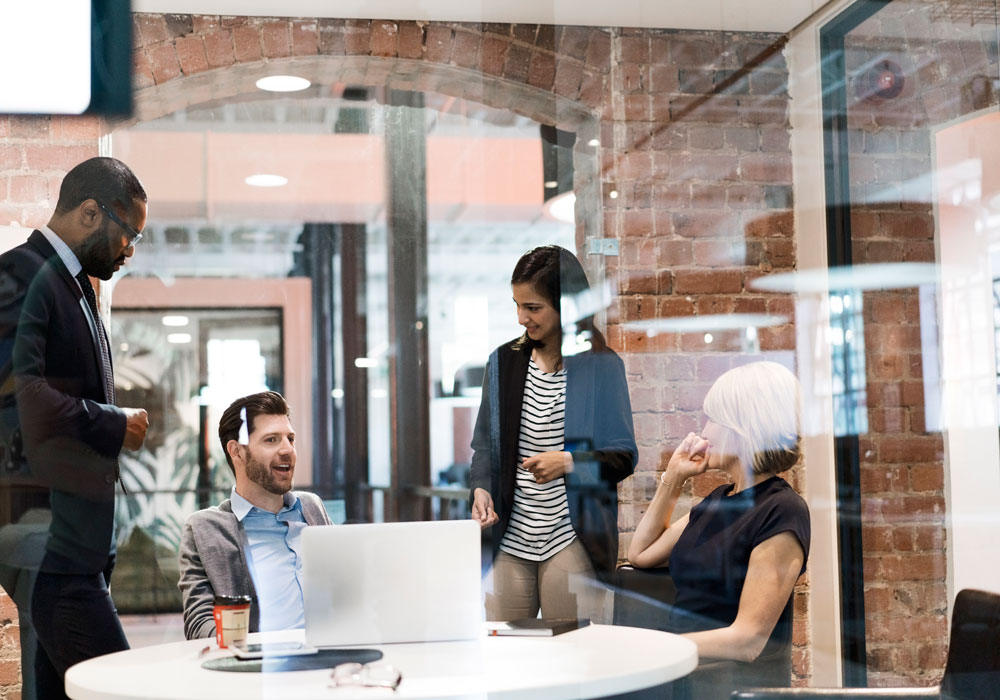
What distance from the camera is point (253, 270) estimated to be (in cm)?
233

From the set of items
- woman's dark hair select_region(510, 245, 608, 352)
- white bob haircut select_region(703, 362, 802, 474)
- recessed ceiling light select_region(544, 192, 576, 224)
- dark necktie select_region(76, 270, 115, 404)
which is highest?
recessed ceiling light select_region(544, 192, 576, 224)

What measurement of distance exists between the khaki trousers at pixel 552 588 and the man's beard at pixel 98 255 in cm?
120

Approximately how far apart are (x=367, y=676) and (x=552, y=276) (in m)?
1.25

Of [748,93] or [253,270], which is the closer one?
[253,270]

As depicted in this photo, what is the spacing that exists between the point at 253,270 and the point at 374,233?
1.08 ft

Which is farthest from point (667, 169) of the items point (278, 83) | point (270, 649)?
point (270, 649)

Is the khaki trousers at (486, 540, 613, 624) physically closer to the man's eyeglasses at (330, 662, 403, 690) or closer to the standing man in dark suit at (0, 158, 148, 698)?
the man's eyeglasses at (330, 662, 403, 690)

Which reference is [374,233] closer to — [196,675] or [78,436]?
[78,436]

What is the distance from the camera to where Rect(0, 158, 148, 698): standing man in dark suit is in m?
2.12

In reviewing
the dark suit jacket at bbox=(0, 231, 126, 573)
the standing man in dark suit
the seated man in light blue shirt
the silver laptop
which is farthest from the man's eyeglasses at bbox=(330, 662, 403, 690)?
the dark suit jacket at bbox=(0, 231, 126, 573)

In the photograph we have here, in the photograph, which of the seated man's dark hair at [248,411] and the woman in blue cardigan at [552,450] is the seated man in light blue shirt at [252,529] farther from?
the woman in blue cardigan at [552,450]

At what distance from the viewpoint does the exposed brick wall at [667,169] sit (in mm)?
2688

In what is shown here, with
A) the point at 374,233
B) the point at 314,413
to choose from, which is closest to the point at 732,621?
the point at 314,413

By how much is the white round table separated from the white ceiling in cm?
148
